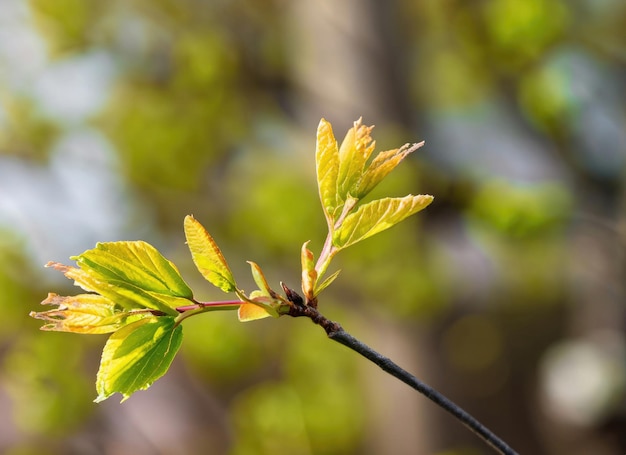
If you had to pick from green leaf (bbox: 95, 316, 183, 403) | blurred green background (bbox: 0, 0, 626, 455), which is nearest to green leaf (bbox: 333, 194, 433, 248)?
green leaf (bbox: 95, 316, 183, 403)

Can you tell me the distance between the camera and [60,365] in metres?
2.59

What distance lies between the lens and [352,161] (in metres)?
0.36

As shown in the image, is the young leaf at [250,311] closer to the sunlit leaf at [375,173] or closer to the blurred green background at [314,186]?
the sunlit leaf at [375,173]

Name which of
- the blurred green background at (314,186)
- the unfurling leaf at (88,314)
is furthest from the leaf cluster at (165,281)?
the blurred green background at (314,186)

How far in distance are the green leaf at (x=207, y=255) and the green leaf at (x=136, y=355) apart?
0.03 m

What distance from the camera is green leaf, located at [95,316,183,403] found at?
0.35m

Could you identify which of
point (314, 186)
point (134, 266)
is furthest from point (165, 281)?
point (314, 186)

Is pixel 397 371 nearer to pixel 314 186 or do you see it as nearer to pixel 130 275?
pixel 130 275

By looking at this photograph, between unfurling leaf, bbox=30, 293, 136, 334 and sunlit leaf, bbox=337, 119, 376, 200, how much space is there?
5.3 inches

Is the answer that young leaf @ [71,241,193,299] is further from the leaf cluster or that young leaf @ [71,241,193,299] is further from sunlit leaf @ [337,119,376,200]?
sunlit leaf @ [337,119,376,200]

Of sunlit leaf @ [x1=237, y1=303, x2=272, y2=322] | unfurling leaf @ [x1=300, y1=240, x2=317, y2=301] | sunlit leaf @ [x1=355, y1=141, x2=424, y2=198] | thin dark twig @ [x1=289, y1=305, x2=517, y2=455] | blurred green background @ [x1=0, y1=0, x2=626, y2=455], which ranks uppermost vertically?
blurred green background @ [x1=0, y1=0, x2=626, y2=455]

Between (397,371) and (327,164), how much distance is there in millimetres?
133

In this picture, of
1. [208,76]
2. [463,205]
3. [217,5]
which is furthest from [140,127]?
[463,205]

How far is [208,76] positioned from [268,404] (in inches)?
49.4
